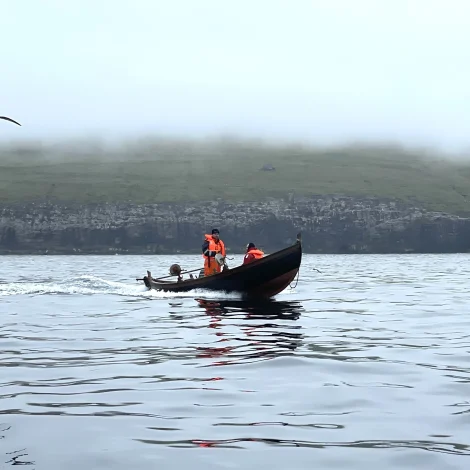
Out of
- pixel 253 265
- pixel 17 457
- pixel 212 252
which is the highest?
pixel 212 252

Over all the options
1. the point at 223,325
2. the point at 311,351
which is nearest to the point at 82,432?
the point at 311,351

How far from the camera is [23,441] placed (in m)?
10.4

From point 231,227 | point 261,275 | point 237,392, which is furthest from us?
point 231,227

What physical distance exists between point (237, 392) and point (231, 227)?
161 meters

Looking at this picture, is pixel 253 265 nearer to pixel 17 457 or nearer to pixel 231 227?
pixel 17 457

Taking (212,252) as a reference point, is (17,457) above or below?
below

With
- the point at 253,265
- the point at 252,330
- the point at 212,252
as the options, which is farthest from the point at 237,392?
the point at 212,252

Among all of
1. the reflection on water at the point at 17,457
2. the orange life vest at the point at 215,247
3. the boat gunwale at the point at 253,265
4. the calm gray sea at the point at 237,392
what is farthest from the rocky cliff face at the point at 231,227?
the reflection on water at the point at 17,457

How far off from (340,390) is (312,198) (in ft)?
566

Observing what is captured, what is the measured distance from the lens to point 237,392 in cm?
1316

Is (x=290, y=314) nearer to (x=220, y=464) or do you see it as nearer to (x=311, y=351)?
(x=311, y=351)

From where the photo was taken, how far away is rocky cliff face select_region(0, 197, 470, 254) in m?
169

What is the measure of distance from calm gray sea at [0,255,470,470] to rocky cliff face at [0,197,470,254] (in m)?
142

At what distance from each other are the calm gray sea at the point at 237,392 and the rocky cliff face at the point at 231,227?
14238cm
